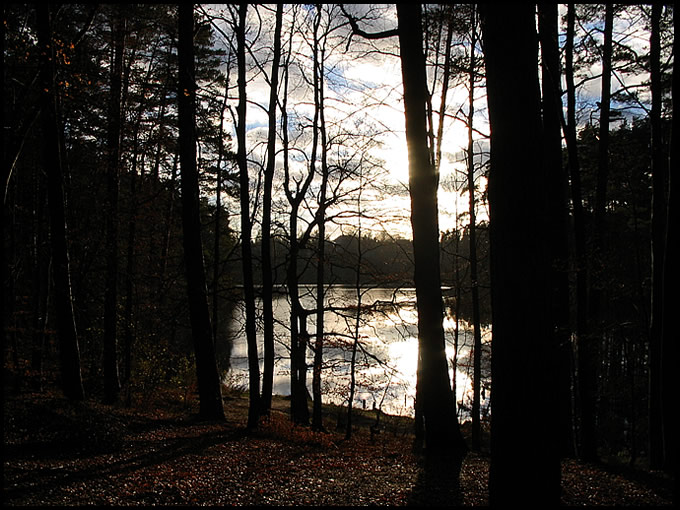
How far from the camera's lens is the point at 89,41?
11.3 m

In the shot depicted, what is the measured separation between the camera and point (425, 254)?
7387 mm

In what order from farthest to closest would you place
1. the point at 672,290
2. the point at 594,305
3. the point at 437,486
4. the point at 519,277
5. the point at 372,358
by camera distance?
the point at 372,358 < the point at 594,305 < the point at 437,486 < the point at 672,290 < the point at 519,277

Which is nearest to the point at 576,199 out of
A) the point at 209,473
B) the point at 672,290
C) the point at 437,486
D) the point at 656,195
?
the point at 656,195

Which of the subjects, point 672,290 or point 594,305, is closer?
point 672,290

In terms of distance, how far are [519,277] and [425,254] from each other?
3678 mm

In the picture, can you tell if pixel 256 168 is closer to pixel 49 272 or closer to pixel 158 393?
pixel 49 272

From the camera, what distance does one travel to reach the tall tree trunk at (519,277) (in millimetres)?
3707

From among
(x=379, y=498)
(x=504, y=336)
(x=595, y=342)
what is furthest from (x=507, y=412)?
(x=595, y=342)

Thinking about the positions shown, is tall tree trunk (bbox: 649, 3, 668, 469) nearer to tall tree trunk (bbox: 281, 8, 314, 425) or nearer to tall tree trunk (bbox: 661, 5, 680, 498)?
tall tree trunk (bbox: 661, 5, 680, 498)

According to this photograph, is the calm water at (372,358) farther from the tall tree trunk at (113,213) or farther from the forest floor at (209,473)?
the forest floor at (209,473)

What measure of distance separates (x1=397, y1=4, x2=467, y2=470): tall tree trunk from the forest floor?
0.53 meters

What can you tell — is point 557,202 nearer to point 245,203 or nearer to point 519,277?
point 519,277

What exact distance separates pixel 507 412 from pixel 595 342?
19.4 feet

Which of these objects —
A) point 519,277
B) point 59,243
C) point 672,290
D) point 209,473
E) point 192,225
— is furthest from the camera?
point 192,225
